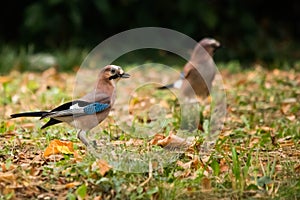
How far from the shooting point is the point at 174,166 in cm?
388

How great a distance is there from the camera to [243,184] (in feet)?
11.5

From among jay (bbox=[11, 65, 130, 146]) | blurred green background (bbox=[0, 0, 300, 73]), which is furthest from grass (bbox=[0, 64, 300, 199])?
blurred green background (bbox=[0, 0, 300, 73])

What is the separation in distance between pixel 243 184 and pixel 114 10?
7319 mm

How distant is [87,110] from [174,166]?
81cm

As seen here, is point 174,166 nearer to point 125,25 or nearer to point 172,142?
point 172,142

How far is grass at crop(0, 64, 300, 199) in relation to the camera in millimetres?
3473

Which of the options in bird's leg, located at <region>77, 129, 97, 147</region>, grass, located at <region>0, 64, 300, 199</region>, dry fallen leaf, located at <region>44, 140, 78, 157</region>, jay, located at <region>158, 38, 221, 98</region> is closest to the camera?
grass, located at <region>0, 64, 300, 199</region>

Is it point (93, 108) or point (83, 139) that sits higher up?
point (93, 108)

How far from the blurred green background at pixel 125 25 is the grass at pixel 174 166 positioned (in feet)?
13.6

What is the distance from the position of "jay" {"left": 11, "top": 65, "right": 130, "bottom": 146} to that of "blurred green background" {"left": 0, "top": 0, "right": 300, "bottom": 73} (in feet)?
16.6

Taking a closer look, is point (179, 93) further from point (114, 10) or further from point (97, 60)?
point (114, 10)

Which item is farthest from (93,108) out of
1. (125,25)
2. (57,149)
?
(125,25)

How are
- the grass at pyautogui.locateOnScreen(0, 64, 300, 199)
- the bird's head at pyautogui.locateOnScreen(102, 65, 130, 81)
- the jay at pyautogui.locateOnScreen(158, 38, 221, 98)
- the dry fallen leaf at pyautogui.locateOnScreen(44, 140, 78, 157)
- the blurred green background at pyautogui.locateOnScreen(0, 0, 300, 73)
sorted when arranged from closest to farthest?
the grass at pyautogui.locateOnScreen(0, 64, 300, 199) → the dry fallen leaf at pyautogui.locateOnScreen(44, 140, 78, 157) → the bird's head at pyautogui.locateOnScreen(102, 65, 130, 81) → the jay at pyautogui.locateOnScreen(158, 38, 221, 98) → the blurred green background at pyautogui.locateOnScreen(0, 0, 300, 73)

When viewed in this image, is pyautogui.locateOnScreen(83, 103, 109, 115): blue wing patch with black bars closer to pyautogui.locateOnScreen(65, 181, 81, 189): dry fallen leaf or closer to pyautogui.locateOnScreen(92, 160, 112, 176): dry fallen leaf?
pyautogui.locateOnScreen(92, 160, 112, 176): dry fallen leaf
